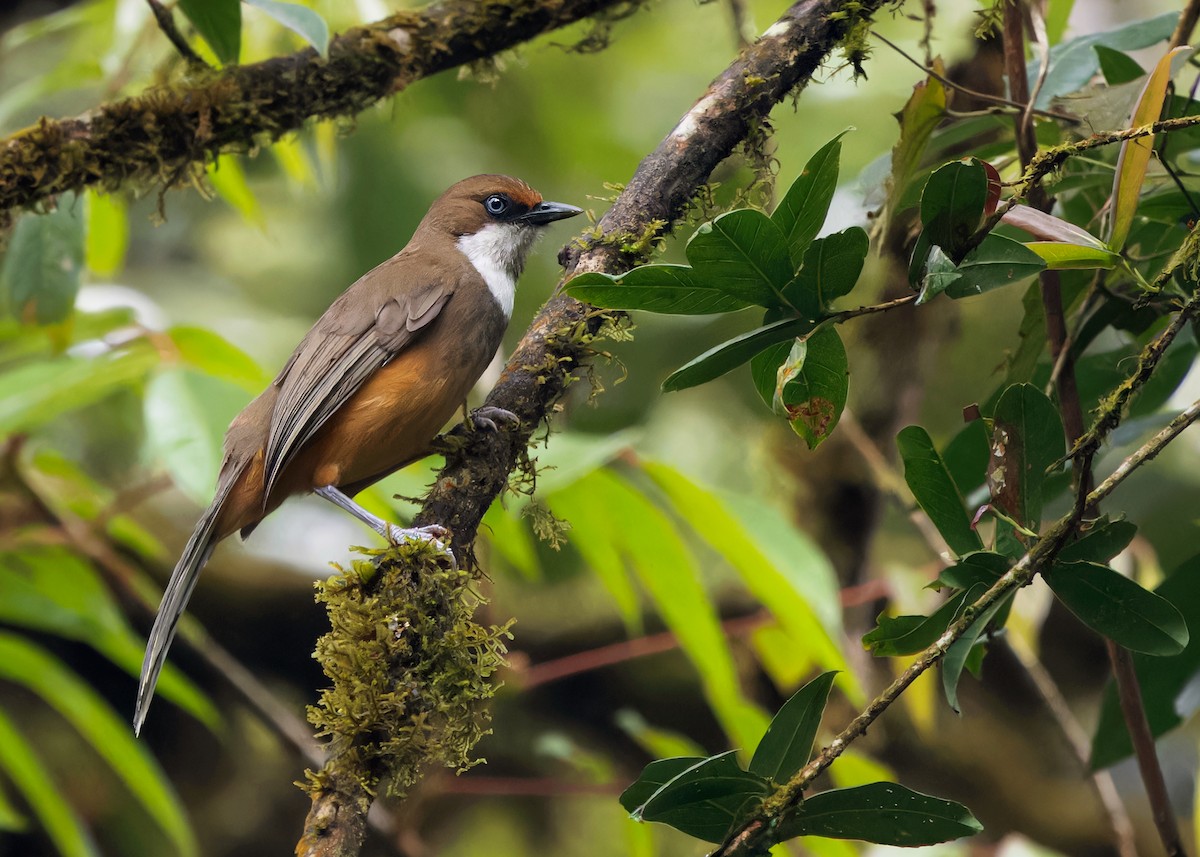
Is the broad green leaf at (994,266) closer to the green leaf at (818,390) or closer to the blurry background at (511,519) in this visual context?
Result: the green leaf at (818,390)

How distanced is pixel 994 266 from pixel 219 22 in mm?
1965

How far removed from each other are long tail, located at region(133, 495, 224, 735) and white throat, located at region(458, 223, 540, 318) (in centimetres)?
102

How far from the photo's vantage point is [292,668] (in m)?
5.46

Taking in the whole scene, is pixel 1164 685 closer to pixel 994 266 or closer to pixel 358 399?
pixel 994 266

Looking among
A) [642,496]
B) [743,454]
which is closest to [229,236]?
[743,454]

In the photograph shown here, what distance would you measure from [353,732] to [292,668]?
3806mm

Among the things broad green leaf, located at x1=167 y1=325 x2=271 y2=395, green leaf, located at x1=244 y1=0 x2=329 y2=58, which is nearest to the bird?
broad green leaf, located at x1=167 y1=325 x2=271 y2=395

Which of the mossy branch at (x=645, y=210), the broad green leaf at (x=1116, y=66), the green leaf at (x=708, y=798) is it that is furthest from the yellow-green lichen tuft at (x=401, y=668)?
the broad green leaf at (x=1116, y=66)

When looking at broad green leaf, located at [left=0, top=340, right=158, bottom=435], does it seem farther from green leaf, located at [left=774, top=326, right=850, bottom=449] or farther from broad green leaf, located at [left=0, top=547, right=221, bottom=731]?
green leaf, located at [left=774, top=326, right=850, bottom=449]

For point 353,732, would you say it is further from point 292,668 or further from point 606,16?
point 292,668

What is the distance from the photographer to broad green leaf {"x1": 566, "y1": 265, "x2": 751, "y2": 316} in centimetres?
155

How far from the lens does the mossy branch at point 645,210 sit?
2125 mm

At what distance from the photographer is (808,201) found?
1587 millimetres

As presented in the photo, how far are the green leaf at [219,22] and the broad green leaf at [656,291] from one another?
1.52 metres
